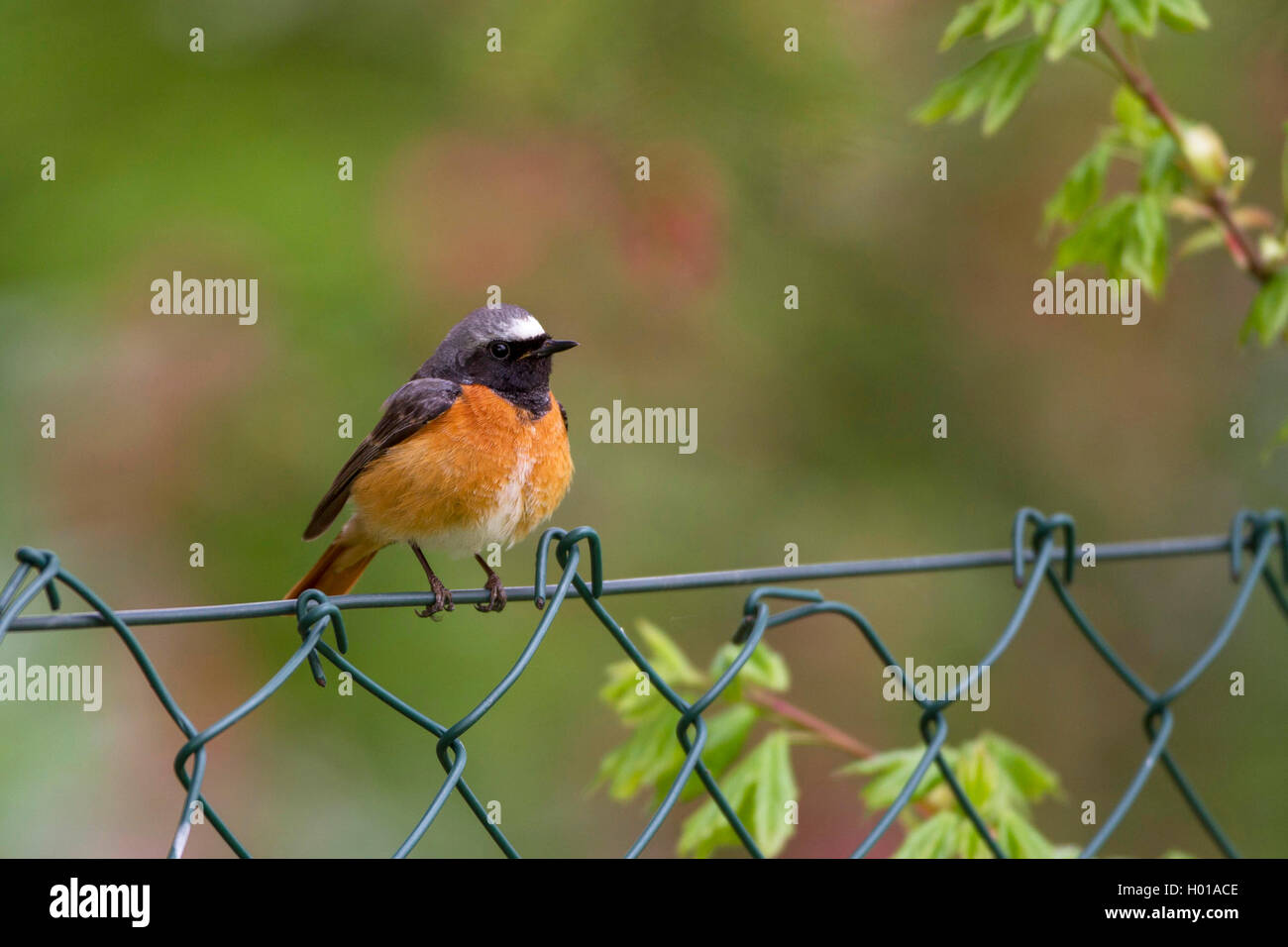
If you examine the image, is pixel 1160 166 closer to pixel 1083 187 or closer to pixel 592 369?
pixel 1083 187

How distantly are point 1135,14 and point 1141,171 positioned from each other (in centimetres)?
39

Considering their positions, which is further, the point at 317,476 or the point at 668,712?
the point at 317,476

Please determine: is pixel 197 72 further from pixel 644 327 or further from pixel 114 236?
pixel 644 327

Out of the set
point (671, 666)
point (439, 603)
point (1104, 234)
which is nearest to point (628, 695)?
point (671, 666)

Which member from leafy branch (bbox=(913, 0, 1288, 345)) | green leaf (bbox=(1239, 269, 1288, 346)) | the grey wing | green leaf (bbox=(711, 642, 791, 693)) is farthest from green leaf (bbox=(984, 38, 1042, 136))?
the grey wing

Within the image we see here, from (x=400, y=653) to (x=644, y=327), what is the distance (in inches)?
62.9

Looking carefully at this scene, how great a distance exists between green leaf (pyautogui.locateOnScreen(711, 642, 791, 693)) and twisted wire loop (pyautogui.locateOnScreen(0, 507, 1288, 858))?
0.16 meters

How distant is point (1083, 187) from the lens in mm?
2744

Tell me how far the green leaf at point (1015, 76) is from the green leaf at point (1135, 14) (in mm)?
198

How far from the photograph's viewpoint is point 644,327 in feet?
16.9

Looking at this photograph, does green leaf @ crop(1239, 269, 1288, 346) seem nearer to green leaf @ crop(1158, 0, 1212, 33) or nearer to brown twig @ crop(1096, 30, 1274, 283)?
brown twig @ crop(1096, 30, 1274, 283)

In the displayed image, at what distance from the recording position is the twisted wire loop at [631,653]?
4.90 feet

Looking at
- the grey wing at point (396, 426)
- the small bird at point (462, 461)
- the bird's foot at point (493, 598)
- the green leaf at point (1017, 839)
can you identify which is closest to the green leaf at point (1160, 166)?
the green leaf at point (1017, 839)
